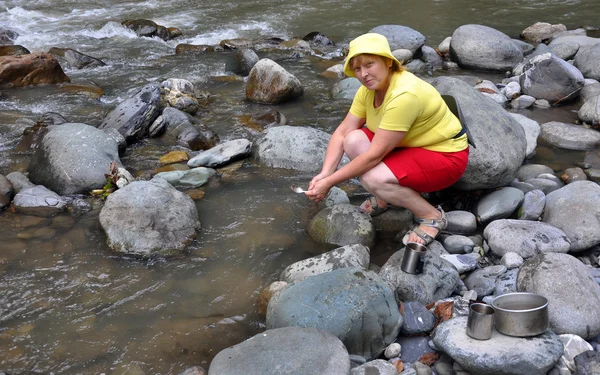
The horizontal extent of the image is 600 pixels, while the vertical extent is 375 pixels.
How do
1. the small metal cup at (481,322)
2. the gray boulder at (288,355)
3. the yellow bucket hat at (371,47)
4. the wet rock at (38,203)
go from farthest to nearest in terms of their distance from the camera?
the wet rock at (38,203) → the yellow bucket hat at (371,47) → the small metal cup at (481,322) → the gray boulder at (288,355)

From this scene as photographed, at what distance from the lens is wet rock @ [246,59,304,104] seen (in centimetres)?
773

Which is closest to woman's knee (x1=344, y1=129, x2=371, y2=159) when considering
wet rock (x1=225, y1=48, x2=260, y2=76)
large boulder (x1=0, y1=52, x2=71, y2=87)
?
wet rock (x1=225, y1=48, x2=260, y2=76)

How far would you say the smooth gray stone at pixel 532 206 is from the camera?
15.0ft

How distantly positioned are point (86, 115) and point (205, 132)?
1.73m

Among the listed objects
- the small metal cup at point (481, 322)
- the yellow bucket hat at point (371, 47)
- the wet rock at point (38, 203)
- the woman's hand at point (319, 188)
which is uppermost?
the yellow bucket hat at point (371, 47)

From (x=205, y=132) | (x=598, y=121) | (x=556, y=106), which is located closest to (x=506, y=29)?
(x=556, y=106)

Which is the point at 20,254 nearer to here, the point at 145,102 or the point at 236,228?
the point at 236,228

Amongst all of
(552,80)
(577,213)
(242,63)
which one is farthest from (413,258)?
(242,63)

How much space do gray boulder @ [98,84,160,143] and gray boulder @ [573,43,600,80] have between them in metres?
5.71

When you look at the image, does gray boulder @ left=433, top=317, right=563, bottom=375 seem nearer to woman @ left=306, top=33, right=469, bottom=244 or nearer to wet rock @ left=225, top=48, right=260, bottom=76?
woman @ left=306, top=33, right=469, bottom=244

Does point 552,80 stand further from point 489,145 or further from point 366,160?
point 366,160

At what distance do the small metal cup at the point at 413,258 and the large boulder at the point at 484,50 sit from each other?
20.1 feet

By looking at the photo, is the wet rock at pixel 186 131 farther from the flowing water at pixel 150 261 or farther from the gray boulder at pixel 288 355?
the gray boulder at pixel 288 355

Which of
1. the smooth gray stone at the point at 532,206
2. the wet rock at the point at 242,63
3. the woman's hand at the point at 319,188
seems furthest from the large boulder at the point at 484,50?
the woman's hand at the point at 319,188
